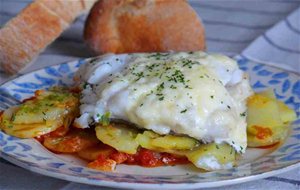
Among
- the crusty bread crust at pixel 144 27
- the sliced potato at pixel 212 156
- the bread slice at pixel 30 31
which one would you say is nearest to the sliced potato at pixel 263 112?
the sliced potato at pixel 212 156

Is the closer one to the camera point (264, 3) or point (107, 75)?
point (107, 75)

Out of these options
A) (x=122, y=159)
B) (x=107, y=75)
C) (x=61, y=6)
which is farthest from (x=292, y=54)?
(x=122, y=159)

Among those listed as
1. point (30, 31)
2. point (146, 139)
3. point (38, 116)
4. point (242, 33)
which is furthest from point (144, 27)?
point (146, 139)

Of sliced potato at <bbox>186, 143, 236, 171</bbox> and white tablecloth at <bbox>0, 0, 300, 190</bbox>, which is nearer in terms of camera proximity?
sliced potato at <bbox>186, 143, 236, 171</bbox>

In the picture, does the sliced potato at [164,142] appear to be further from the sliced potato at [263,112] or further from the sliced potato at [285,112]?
the sliced potato at [285,112]

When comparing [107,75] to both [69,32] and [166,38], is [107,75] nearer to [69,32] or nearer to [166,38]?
[166,38]

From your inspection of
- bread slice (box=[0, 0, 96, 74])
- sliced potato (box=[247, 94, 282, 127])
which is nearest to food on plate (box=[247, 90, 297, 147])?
sliced potato (box=[247, 94, 282, 127])

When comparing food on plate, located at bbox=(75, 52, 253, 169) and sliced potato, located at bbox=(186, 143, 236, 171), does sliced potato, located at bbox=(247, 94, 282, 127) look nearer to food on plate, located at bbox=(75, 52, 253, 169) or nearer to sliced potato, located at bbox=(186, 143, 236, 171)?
food on plate, located at bbox=(75, 52, 253, 169)
